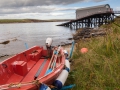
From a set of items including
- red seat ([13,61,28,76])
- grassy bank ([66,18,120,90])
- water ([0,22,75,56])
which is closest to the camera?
grassy bank ([66,18,120,90])

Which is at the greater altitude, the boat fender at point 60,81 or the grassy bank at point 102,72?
the grassy bank at point 102,72

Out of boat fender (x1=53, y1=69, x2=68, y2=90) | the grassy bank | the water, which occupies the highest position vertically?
the grassy bank

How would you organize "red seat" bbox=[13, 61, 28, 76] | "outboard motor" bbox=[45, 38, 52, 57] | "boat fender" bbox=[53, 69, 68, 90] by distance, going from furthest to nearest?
"outboard motor" bbox=[45, 38, 52, 57], "red seat" bbox=[13, 61, 28, 76], "boat fender" bbox=[53, 69, 68, 90]

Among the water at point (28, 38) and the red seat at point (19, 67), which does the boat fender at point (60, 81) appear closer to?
the red seat at point (19, 67)

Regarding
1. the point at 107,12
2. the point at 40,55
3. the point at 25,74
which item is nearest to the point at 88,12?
the point at 107,12

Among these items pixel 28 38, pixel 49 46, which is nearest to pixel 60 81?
pixel 49 46

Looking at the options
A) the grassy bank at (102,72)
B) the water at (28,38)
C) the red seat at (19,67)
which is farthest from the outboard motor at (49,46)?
the water at (28,38)

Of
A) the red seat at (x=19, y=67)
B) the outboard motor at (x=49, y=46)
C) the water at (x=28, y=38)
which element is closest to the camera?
the red seat at (x=19, y=67)

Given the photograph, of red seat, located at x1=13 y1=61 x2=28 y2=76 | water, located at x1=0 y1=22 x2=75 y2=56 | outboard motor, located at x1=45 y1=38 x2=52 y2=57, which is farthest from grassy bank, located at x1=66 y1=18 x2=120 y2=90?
water, located at x1=0 y1=22 x2=75 y2=56

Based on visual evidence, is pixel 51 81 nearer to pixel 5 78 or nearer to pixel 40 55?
pixel 5 78

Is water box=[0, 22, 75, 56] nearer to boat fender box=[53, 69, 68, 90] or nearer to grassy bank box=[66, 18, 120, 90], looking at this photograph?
boat fender box=[53, 69, 68, 90]

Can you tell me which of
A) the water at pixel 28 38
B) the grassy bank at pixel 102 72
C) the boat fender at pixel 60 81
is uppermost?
the grassy bank at pixel 102 72

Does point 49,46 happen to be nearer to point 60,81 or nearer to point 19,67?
point 19,67

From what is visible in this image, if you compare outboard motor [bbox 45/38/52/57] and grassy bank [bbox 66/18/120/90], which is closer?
grassy bank [bbox 66/18/120/90]
